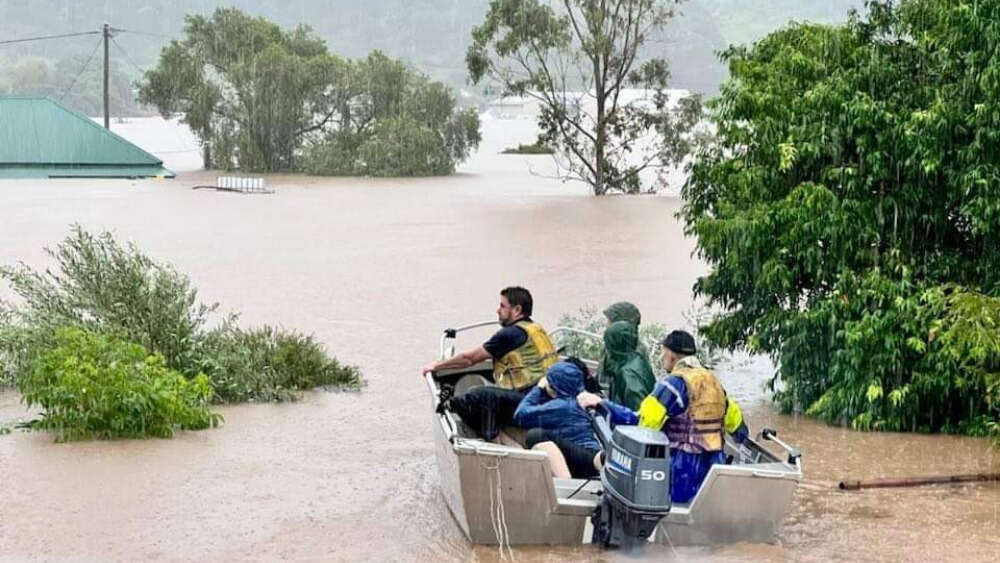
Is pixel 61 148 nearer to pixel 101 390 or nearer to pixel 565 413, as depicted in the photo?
pixel 101 390

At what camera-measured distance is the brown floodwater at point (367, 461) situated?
9.91 m

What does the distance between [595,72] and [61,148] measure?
21351mm

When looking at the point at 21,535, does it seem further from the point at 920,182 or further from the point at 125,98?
the point at 125,98

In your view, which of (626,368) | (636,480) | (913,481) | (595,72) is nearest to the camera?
(636,480)

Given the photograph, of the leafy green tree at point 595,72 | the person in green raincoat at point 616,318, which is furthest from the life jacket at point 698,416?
the leafy green tree at point 595,72

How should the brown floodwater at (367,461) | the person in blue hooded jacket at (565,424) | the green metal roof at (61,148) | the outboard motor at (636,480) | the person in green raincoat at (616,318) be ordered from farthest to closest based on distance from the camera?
the green metal roof at (61,148)
the person in green raincoat at (616,318)
the brown floodwater at (367,461)
the person in blue hooded jacket at (565,424)
the outboard motor at (636,480)

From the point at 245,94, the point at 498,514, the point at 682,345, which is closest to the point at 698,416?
the point at 682,345

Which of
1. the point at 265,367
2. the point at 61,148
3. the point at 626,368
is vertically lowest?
the point at 265,367

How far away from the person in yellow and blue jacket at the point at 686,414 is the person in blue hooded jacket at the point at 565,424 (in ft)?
2.16

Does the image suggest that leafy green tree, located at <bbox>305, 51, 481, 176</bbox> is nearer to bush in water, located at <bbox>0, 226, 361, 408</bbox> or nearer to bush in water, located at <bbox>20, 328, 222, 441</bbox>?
bush in water, located at <bbox>0, 226, 361, 408</bbox>

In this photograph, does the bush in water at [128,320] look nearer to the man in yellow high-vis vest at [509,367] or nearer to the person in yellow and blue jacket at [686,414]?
the man in yellow high-vis vest at [509,367]

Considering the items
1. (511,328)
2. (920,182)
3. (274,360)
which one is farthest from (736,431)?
(274,360)

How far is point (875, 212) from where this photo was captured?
13156 millimetres

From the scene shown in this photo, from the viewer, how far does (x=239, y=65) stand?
196ft
